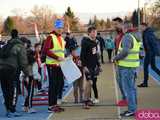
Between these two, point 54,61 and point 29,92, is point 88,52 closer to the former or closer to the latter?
point 54,61

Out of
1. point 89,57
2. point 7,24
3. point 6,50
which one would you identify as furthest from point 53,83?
point 7,24

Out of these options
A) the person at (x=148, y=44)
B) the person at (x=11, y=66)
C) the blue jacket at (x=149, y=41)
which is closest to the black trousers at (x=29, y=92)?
the person at (x=11, y=66)

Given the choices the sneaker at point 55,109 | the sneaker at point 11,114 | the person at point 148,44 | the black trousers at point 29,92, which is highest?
the person at point 148,44

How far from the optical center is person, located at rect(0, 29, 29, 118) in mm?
14008

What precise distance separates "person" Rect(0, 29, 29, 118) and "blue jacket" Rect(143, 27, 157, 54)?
626 cm

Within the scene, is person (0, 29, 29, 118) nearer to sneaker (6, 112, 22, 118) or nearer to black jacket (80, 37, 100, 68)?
sneaker (6, 112, 22, 118)

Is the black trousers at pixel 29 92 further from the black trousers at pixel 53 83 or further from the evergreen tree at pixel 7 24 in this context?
the evergreen tree at pixel 7 24

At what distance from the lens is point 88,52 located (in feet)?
48.7

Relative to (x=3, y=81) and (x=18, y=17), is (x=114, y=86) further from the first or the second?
(x=18, y=17)

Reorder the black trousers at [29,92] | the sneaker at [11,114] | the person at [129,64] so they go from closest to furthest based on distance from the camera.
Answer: the person at [129,64]
the sneaker at [11,114]
the black trousers at [29,92]

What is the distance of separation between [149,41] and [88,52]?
16.3ft

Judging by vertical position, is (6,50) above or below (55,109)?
above

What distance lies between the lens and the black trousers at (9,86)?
14.1m

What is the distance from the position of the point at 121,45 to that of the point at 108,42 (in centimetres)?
2451
